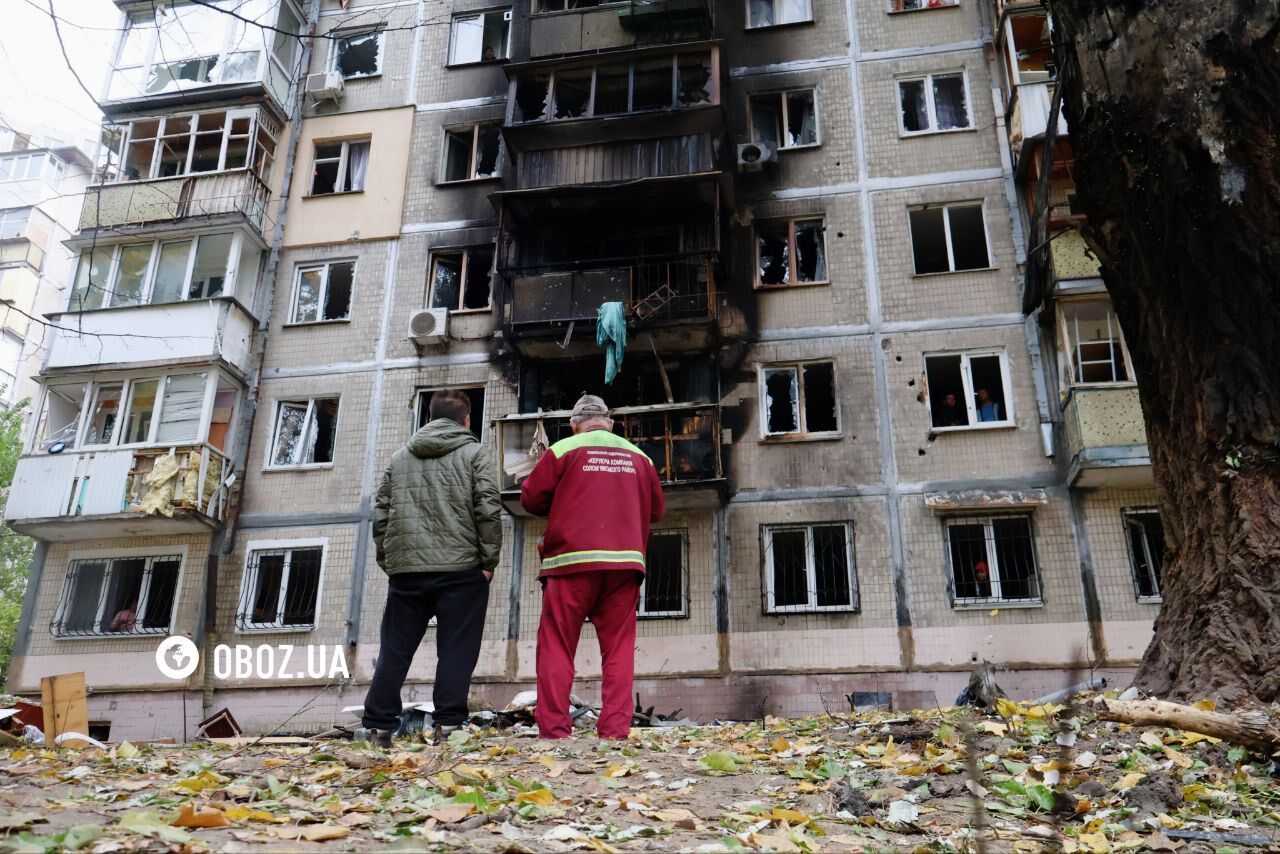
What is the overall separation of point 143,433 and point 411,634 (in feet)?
44.5

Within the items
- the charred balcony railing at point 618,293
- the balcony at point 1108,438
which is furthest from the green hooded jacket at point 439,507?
the balcony at point 1108,438

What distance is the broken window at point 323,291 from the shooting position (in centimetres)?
1816

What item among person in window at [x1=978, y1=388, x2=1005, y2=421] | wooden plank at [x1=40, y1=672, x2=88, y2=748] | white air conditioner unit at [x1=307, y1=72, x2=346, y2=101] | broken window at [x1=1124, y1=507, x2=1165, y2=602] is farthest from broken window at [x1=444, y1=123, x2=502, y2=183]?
wooden plank at [x1=40, y1=672, x2=88, y2=748]

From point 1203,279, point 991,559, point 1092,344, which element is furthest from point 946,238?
point 1203,279

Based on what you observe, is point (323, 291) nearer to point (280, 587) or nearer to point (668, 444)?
point (280, 587)

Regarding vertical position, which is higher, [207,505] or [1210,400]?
[207,505]

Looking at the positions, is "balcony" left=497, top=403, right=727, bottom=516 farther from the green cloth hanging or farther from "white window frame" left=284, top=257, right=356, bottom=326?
"white window frame" left=284, top=257, right=356, bottom=326

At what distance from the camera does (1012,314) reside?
15.3m

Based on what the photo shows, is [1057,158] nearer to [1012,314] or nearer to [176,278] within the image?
[1012,314]

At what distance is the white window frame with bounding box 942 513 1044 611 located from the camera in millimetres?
13734

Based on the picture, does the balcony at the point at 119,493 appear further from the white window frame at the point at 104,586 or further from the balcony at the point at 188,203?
the balcony at the point at 188,203

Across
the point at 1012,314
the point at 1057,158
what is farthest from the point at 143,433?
the point at 1057,158

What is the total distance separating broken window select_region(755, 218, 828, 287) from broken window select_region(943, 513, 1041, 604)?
5090 millimetres

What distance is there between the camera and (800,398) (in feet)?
51.4
